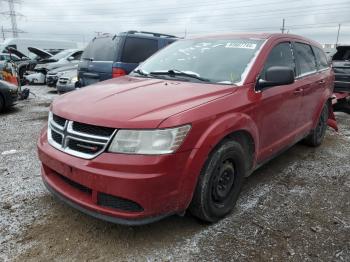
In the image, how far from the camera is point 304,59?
4734 mm

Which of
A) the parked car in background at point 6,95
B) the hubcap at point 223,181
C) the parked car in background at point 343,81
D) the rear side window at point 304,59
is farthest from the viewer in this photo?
the parked car in background at point 343,81

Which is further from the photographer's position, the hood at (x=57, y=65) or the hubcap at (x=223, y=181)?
the hood at (x=57, y=65)

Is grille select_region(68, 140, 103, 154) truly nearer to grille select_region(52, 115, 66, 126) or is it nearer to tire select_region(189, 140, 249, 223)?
grille select_region(52, 115, 66, 126)

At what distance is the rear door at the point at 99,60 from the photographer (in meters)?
7.30

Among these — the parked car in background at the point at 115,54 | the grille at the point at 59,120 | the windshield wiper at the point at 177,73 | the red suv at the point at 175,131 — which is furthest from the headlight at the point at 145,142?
the parked car in background at the point at 115,54

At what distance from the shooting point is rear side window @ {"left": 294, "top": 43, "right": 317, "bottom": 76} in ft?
14.8

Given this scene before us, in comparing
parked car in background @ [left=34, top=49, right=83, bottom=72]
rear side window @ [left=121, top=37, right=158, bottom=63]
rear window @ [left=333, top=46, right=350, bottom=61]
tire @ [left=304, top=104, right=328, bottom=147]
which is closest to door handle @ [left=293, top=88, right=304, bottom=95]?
tire @ [left=304, top=104, right=328, bottom=147]

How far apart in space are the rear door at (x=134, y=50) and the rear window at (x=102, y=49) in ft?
0.68

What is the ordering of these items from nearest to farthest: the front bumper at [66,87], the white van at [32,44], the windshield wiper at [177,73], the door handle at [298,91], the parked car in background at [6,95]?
the windshield wiper at [177,73] < the door handle at [298,91] < the parked car in background at [6,95] < the front bumper at [66,87] < the white van at [32,44]

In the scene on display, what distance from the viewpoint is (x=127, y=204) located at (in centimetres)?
260

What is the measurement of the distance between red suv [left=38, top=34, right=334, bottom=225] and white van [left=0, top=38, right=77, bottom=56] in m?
18.4

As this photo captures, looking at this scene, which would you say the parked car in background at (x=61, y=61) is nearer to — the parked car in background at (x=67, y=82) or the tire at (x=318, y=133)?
the parked car in background at (x=67, y=82)

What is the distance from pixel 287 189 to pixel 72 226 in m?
2.37

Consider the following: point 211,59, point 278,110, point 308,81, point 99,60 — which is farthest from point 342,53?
point 211,59
